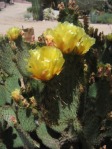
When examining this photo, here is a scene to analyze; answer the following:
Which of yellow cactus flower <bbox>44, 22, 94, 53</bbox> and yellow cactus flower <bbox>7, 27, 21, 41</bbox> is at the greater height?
yellow cactus flower <bbox>44, 22, 94, 53</bbox>

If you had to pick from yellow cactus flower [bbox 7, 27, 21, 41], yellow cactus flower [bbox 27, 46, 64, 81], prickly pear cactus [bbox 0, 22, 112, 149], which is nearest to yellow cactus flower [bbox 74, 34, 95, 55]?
prickly pear cactus [bbox 0, 22, 112, 149]

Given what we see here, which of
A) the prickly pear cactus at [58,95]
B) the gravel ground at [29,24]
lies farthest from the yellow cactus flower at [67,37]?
the gravel ground at [29,24]

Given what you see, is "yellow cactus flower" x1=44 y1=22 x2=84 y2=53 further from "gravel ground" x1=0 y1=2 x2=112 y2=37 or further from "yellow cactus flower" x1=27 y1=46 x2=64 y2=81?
"gravel ground" x1=0 y1=2 x2=112 y2=37

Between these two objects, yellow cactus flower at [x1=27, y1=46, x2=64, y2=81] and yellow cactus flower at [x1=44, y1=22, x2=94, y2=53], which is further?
yellow cactus flower at [x1=44, y1=22, x2=94, y2=53]

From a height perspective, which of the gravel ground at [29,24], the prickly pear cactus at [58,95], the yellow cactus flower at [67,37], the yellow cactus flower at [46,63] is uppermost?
the yellow cactus flower at [67,37]

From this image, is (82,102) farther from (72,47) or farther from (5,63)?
(5,63)

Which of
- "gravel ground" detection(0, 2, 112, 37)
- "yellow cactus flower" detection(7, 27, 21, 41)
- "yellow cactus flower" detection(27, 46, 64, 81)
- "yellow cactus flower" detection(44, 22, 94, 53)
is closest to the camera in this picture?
"yellow cactus flower" detection(27, 46, 64, 81)

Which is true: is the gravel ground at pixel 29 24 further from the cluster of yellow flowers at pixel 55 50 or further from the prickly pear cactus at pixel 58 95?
the cluster of yellow flowers at pixel 55 50

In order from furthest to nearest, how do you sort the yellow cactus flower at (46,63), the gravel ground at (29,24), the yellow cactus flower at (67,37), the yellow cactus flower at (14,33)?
1. the gravel ground at (29,24)
2. the yellow cactus flower at (14,33)
3. the yellow cactus flower at (67,37)
4. the yellow cactus flower at (46,63)
